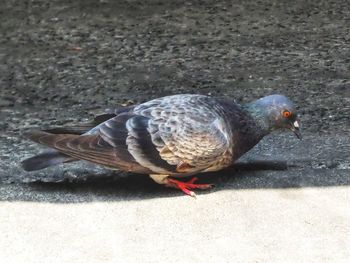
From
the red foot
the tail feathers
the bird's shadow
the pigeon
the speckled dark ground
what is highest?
the pigeon

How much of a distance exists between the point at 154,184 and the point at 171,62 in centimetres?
203

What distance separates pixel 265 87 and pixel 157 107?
5.57 feet

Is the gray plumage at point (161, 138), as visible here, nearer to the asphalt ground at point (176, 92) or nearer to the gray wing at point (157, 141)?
the gray wing at point (157, 141)

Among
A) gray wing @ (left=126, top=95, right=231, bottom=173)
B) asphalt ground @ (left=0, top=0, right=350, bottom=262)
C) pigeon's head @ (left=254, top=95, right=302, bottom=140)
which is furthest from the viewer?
pigeon's head @ (left=254, top=95, right=302, bottom=140)

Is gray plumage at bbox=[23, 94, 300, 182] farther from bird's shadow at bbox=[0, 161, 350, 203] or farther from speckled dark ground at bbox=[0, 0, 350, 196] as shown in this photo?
speckled dark ground at bbox=[0, 0, 350, 196]

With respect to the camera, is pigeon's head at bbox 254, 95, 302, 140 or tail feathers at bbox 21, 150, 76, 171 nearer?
tail feathers at bbox 21, 150, 76, 171

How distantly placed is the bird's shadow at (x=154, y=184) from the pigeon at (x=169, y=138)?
0.41 feet

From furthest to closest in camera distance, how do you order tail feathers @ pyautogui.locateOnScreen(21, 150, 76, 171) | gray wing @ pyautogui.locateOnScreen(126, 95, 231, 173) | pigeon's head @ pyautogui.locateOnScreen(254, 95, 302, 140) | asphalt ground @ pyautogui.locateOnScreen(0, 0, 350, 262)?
pigeon's head @ pyautogui.locateOnScreen(254, 95, 302, 140) < tail feathers @ pyautogui.locateOnScreen(21, 150, 76, 171) < gray wing @ pyautogui.locateOnScreen(126, 95, 231, 173) < asphalt ground @ pyautogui.locateOnScreen(0, 0, 350, 262)

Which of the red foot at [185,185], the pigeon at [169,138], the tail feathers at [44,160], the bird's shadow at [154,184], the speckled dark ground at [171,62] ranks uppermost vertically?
the pigeon at [169,138]

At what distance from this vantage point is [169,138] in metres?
4.18

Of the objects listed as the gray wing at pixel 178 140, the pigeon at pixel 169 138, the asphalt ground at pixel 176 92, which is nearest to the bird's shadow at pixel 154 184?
the asphalt ground at pixel 176 92

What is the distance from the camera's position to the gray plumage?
13.7 ft

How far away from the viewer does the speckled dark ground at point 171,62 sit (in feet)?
16.7

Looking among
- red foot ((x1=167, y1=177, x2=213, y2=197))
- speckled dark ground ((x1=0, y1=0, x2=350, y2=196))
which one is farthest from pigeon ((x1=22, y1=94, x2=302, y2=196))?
speckled dark ground ((x1=0, y1=0, x2=350, y2=196))
